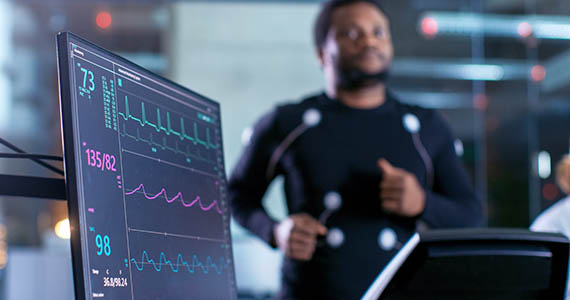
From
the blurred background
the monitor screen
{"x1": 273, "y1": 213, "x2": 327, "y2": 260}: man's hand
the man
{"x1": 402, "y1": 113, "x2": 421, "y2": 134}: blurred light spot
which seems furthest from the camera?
the blurred background

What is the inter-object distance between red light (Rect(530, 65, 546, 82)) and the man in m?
4.22

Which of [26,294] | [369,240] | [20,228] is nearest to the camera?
[369,240]

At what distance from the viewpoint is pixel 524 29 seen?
5918 millimetres

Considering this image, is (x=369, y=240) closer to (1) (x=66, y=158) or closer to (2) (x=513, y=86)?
(1) (x=66, y=158)

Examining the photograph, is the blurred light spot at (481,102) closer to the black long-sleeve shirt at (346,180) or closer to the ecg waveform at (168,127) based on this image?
the black long-sleeve shirt at (346,180)

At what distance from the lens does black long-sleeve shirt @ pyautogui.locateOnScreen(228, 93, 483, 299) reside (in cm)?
177

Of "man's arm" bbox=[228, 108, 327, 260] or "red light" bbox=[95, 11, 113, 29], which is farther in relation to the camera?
"red light" bbox=[95, 11, 113, 29]

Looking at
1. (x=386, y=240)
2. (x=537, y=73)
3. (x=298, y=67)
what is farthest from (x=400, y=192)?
(x=537, y=73)

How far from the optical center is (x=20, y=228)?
5727mm

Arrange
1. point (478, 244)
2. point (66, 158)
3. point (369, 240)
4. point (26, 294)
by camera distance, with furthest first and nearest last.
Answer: point (26, 294) < point (369, 240) < point (478, 244) < point (66, 158)

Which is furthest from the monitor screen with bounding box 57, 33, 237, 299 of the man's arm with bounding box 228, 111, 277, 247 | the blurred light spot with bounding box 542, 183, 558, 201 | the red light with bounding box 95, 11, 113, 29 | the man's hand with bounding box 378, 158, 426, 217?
the blurred light spot with bounding box 542, 183, 558, 201

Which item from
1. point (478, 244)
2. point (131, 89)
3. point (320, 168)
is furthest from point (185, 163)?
point (320, 168)

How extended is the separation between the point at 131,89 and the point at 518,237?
55 cm

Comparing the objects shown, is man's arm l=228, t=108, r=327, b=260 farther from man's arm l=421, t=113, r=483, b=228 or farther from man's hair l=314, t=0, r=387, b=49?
man's arm l=421, t=113, r=483, b=228
